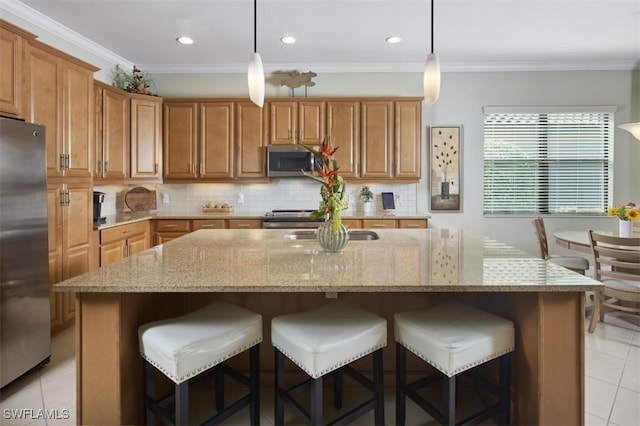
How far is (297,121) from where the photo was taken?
4.59 metres

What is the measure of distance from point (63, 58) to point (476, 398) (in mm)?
3666

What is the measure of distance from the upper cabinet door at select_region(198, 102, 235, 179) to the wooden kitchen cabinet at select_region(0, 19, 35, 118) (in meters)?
2.13

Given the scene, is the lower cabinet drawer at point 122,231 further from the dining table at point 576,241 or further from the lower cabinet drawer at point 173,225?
the dining table at point 576,241

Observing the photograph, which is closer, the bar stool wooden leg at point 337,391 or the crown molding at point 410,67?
the bar stool wooden leg at point 337,391

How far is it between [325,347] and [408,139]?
353 centimetres

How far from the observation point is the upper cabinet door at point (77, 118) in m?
2.96

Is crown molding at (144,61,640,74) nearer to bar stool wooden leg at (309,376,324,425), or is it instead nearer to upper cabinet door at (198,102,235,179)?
upper cabinet door at (198,102,235,179)

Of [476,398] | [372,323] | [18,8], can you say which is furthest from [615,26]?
[18,8]

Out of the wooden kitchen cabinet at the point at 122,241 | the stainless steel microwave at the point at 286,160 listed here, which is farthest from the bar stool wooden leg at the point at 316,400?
the stainless steel microwave at the point at 286,160

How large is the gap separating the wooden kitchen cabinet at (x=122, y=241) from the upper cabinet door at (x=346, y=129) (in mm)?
2375

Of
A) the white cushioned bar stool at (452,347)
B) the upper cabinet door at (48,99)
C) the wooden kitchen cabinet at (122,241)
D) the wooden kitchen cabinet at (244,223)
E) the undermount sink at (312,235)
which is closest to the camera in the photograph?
the white cushioned bar stool at (452,347)

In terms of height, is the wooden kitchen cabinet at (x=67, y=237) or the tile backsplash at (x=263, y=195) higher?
the tile backsplash at (x=263, y=195)

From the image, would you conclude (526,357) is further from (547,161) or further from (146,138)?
(146,138)

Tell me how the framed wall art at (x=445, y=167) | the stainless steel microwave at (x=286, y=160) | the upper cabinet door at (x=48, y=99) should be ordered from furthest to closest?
1. the framed wall art at (x=445, y=167)
2. the stainless steel microwave at (x=286, y=160)
3. the upper cabinet door at (x=48, y=99)
